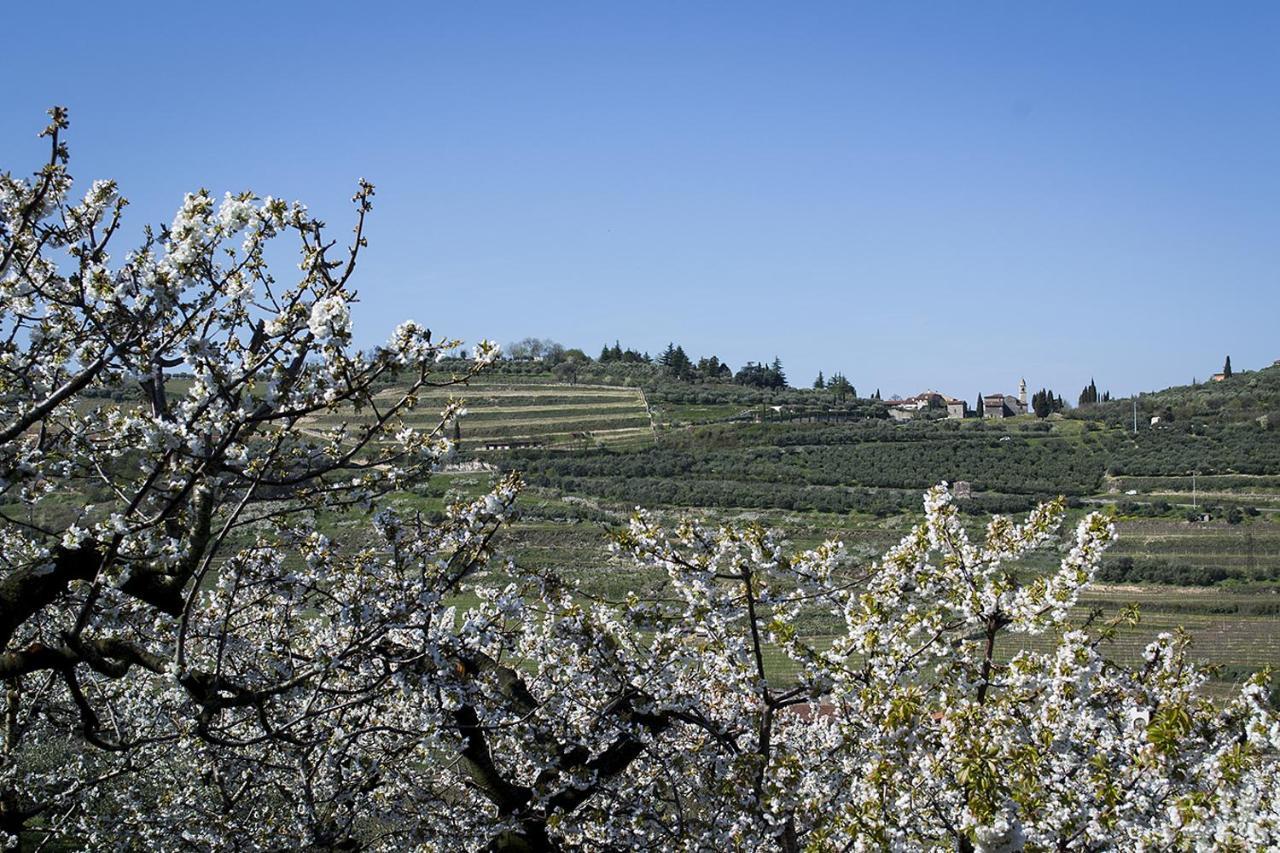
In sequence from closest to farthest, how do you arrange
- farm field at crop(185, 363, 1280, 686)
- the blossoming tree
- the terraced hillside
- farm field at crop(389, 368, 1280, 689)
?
the blossoming tree < farm field at crop(389, 368, 1280, 689) < farm field at crop(185, 363, 1280, 686) < the terraced hillside

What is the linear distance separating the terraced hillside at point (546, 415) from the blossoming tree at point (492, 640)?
51237 millimetres

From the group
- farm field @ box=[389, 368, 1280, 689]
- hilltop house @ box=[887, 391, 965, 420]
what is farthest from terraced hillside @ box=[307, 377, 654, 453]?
hilltop house @ box=[887, 391, 965, 420]

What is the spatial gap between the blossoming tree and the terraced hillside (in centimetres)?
5124

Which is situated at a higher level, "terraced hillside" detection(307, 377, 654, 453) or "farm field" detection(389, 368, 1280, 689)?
"terraced hillside" detection(307, 377, 654, 453)

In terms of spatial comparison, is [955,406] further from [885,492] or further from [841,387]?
[885,492]

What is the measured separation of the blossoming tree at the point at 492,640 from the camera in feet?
12.0

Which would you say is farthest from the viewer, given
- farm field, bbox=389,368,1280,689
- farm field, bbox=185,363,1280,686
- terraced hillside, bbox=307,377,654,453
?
terraced hillside, bbox=307,377,654,453

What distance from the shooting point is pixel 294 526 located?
17.5ft

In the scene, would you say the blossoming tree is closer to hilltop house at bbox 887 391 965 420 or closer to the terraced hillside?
the terraced hillside

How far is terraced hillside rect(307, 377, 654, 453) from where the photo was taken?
63719mm

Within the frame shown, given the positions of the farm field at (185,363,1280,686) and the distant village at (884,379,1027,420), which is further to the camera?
the distant village at (884,379,1027,420)

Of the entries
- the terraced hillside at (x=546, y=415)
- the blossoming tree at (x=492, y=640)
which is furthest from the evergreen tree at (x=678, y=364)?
the blossoming tree at (x=492, y=640)

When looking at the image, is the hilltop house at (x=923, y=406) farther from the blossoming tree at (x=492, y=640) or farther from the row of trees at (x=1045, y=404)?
the blossoming tree at (x=492, y=640)

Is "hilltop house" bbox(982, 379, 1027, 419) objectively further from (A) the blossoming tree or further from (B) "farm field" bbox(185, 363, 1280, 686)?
(A) the blossoming tree
